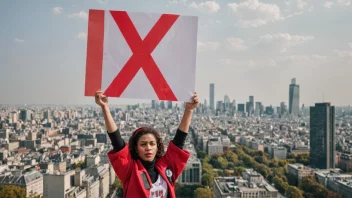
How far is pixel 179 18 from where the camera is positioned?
181 cm

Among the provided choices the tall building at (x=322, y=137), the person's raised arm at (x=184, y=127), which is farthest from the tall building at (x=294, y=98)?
the person's raised arm at (x=184, y=127)

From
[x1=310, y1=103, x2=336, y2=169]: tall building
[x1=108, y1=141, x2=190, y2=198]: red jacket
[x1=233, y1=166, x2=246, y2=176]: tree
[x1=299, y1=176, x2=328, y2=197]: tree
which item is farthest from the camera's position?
[x1=310, y1=103, x2=336, y2=169]: tall building

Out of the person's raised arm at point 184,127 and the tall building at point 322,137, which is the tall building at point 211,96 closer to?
the tall building at point 322,137

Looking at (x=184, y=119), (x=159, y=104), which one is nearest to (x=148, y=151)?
(x=184, y=119)

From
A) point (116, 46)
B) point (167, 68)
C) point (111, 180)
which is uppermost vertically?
point (116, 46)

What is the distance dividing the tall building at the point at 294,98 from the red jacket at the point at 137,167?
87.2 m

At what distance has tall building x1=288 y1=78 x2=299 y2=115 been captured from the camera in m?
84.5

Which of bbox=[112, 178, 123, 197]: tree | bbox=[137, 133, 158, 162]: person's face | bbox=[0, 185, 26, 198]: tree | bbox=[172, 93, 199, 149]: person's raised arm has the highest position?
bbox=[172, 93, 199, 149]: person's raised arm

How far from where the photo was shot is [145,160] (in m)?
1.49

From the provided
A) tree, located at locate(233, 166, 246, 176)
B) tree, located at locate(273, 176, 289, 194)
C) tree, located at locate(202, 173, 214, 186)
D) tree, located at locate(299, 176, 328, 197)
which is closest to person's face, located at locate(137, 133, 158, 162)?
tree, located at locate(299, 176, 328, 197)

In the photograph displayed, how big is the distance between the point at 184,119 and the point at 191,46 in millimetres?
421

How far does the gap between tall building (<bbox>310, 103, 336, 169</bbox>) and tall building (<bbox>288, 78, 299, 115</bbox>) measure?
58691 mm

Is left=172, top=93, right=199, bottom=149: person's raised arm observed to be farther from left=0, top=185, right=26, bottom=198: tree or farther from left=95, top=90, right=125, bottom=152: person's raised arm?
left=0, top=185, right=26, bottom=198: tree

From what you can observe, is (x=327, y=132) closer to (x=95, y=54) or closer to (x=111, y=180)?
(x=111, y=180)
